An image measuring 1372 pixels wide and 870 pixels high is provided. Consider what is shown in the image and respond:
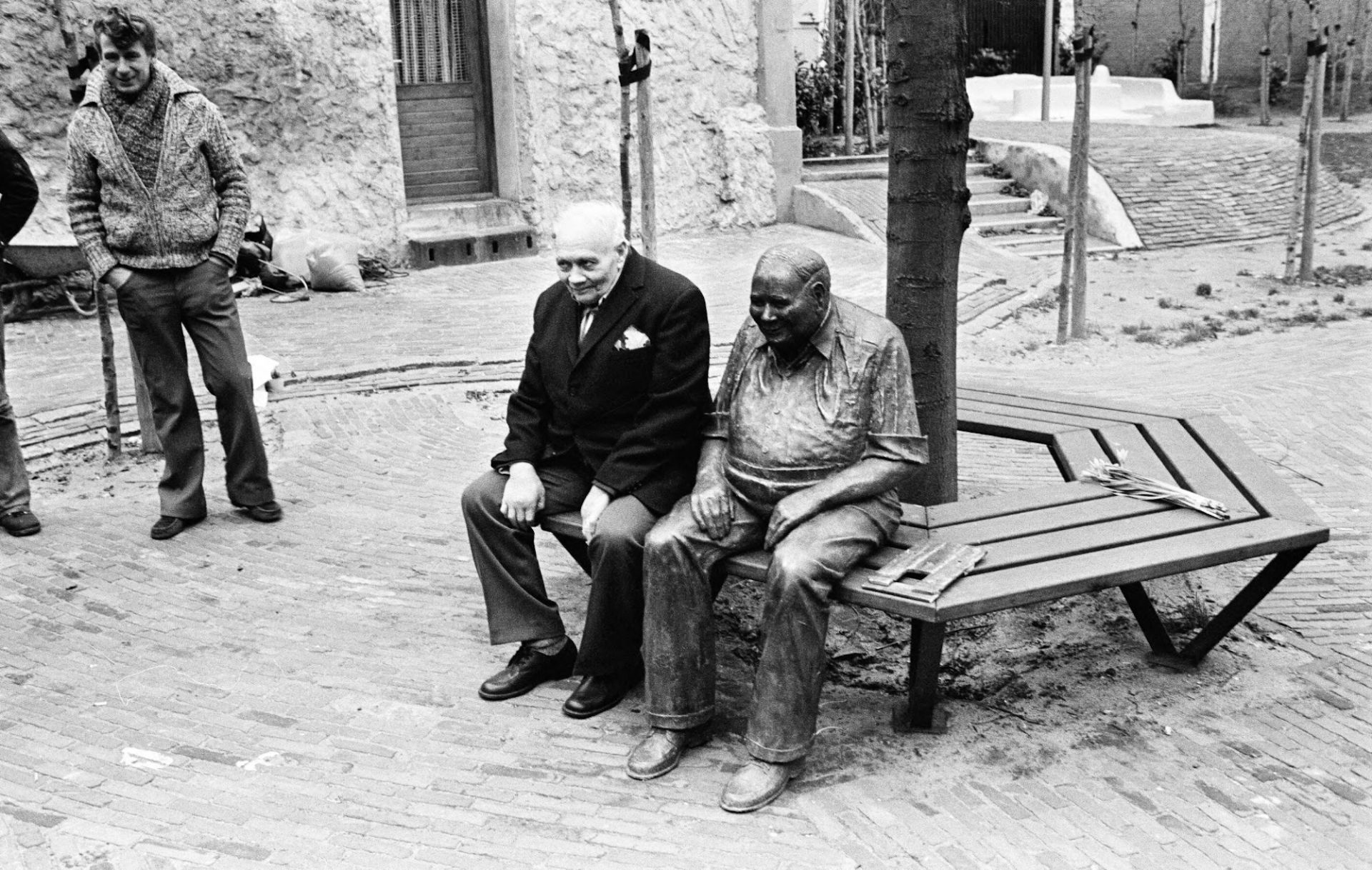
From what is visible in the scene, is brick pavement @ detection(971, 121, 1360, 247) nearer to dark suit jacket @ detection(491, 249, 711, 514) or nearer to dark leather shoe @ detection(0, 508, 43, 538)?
dark suit jacket @ detection(491, 249, 711, 514)

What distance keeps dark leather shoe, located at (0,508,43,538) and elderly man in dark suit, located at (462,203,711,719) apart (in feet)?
Answer: 7.93

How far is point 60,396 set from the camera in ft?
25.1

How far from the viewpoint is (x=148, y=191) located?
216 inches

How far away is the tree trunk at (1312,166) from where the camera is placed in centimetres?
1070

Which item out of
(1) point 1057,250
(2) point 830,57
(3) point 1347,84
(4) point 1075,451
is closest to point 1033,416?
(4) point 1075,451

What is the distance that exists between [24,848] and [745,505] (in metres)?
2.00

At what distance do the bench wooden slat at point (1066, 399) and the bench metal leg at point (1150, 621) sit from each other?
0.88 metres

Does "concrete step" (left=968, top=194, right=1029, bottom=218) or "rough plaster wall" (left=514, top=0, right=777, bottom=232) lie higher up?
"rough plaster wall" (left=514, top=0, right=777, bottom=232)

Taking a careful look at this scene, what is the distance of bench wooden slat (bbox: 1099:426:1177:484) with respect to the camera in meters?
4.43

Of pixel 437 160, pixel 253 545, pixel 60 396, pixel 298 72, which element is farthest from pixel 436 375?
pixel 437 160

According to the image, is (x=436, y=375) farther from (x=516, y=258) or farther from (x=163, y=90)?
(x=516, y=258)

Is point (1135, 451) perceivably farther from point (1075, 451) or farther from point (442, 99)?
point (442, 99)

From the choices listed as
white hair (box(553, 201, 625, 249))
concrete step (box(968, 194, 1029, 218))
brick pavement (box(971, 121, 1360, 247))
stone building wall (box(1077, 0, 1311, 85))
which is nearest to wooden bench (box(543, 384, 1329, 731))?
white hair (box(553, 201, 625, 249))

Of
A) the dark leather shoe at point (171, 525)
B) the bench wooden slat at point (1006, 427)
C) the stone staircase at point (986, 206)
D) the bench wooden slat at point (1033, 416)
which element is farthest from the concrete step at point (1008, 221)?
the dark leather shoe at point (171, 525)
